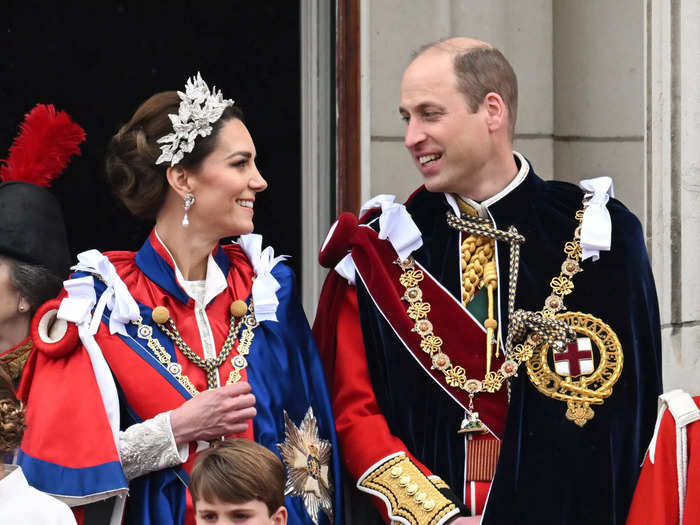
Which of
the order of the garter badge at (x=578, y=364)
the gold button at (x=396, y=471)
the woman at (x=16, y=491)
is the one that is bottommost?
the gold button at (x=396, y=471)

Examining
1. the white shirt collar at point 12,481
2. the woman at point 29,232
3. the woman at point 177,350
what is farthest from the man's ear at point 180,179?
the white shirt collar at point 12,481

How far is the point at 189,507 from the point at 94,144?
2.86 metres

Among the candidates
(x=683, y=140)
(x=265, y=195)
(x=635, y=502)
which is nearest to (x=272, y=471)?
(x=635, y=502)

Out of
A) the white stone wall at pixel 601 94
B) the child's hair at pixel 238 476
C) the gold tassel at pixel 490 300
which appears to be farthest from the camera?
the white stone wall at pixel 601 94

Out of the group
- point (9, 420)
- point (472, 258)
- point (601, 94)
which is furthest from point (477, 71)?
point (601, 94)

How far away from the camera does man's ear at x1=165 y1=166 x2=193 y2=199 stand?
164 inches

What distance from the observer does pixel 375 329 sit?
13.7 feet

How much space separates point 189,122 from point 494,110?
0.89 meters

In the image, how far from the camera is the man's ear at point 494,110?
13.6ft

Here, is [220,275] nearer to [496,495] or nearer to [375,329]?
[375,329]

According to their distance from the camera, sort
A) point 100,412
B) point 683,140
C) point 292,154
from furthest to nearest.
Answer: point 292,154, point 683,140, point 100,412

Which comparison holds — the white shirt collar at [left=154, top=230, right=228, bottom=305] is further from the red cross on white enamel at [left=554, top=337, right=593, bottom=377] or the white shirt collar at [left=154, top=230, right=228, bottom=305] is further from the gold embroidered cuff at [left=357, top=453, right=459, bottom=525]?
the red cross on white enamel at [left=554, top=337, right=593, bottom=377]

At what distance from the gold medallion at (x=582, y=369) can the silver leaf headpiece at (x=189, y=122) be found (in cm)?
115

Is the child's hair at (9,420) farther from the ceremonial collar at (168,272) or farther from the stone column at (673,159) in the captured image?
the stone column at (673,159)
